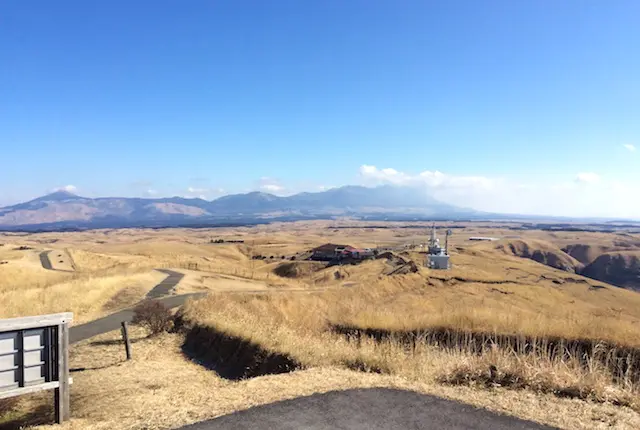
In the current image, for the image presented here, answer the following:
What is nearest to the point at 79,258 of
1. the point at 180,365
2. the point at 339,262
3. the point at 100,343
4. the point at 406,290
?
the point at 339,262

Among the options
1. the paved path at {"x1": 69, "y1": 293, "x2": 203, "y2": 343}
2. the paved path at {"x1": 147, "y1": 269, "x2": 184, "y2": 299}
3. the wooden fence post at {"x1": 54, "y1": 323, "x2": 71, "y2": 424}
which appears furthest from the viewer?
the paved path at {"x1": 147, "y1": 269, "x2": 184, "y2": 299}

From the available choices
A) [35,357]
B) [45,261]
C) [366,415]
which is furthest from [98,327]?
[45,261]

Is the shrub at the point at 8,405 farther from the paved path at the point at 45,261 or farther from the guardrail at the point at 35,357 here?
the paved path at the point at 45,261

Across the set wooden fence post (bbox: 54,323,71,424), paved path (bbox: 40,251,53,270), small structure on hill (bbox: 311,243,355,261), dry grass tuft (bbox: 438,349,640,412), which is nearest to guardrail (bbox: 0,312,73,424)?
wooden fence post (bbox: 54,323,71,424)

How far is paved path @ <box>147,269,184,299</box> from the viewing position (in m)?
34.1

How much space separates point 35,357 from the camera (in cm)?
770

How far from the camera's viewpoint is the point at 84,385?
11609mm

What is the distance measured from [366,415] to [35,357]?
564cm

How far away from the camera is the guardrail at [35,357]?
24.1 feet

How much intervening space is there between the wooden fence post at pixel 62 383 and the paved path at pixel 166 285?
84.6 feet

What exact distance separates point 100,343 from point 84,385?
24.0 feet

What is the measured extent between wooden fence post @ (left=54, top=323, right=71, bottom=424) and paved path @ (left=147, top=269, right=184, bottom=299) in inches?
1016

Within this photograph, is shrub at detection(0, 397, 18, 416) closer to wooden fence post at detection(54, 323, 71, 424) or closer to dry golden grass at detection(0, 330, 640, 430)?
dry golden grass at detection(0, 330, 640, 430)

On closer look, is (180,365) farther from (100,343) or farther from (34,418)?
(34,418)
